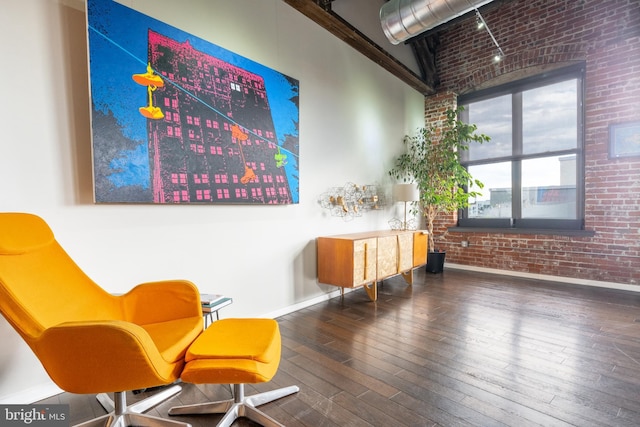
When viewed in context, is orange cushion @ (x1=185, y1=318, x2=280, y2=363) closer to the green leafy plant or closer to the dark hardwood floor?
the dark hardwood floor

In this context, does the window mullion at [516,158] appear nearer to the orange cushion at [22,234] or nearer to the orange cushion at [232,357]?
the orange cushion at [232,357]

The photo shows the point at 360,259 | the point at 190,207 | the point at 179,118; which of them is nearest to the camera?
the point at 179,118

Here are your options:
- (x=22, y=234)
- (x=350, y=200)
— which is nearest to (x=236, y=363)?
(x=22, y=234)

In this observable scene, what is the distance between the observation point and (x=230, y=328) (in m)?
1.77

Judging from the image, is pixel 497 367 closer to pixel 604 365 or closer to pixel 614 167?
pixel 604 365

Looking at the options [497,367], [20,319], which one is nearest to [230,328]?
[20,319]

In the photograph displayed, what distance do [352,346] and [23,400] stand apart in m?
2.07

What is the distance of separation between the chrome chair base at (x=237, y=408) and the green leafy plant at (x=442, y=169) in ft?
12.7

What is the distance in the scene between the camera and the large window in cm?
472

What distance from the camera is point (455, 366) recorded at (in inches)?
86.6

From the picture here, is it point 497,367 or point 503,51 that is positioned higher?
point 503,51

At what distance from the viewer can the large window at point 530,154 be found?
15.5 ft

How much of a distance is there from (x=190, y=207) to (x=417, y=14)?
3.13 meters

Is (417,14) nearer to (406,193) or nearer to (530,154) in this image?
(406,193)
